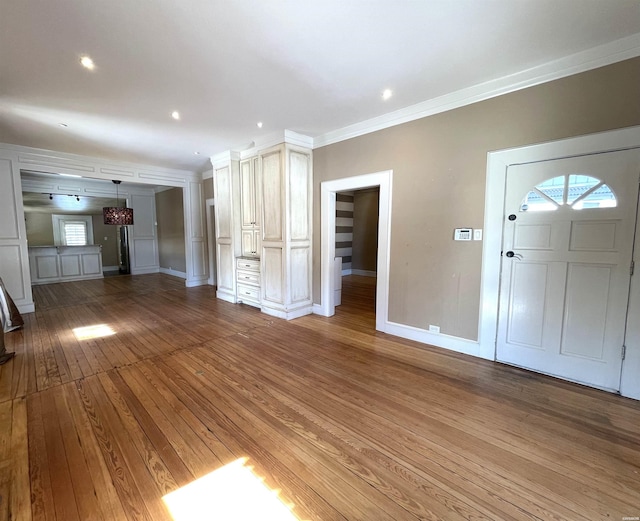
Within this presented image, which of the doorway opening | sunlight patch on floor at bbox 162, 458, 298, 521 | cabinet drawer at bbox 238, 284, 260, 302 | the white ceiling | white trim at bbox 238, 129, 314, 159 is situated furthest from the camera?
the doorway opening

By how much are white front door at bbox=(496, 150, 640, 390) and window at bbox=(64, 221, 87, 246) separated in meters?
13.0

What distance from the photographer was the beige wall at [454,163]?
91.5 inches

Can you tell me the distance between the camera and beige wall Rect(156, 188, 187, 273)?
8016mm

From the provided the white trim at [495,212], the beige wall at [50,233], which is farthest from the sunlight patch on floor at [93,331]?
the beige wall at [50,233]

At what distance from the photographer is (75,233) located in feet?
33.1

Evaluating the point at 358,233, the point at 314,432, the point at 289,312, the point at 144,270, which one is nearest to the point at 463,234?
the point at 314,432

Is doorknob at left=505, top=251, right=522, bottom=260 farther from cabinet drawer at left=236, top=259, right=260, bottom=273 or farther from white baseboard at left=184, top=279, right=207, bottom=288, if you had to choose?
white baseboard at left=184, top=279, right=207, bottom=288

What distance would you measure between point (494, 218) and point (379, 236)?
1.36 metres

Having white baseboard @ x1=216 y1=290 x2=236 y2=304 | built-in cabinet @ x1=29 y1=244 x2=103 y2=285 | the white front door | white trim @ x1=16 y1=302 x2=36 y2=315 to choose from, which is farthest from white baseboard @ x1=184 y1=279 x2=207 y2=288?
the white front door

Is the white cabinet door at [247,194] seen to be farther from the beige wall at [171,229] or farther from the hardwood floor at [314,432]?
the beige wall at [171,229]

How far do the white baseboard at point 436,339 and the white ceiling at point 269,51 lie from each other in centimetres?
275

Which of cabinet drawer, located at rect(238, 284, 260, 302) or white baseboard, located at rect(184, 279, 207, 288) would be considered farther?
white baseboard, located at rect(184, 279, 207, 288)

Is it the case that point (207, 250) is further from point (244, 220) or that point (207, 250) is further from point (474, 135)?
point (474, 135)

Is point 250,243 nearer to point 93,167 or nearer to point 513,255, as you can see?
point 93,167
